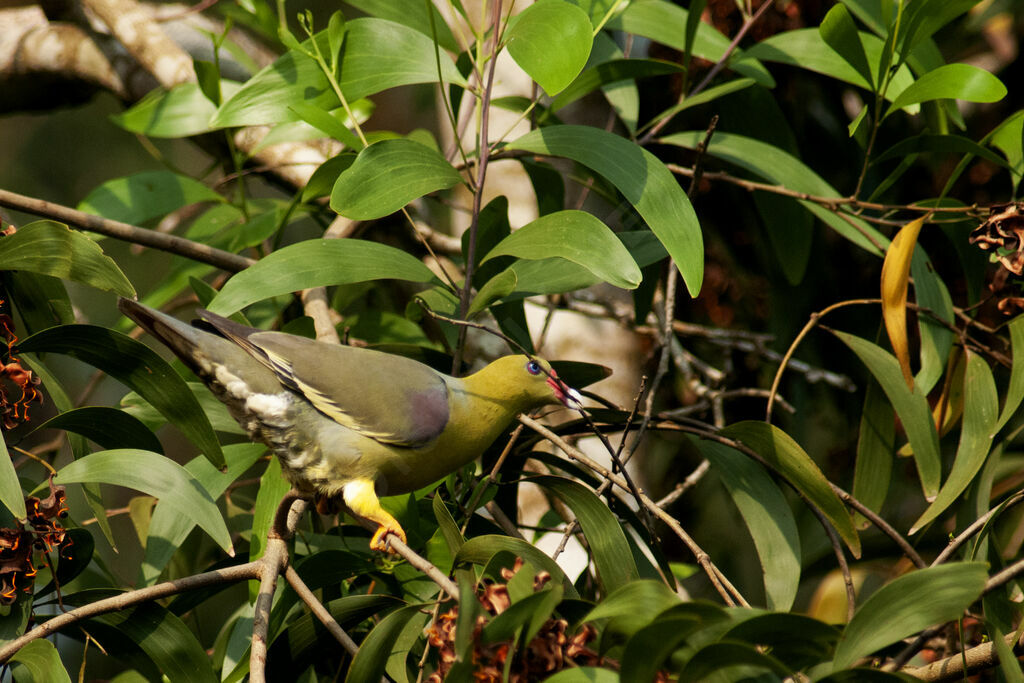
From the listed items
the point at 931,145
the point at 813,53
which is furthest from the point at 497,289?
the point at 813,53

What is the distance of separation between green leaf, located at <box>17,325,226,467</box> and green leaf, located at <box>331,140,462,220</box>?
37cm

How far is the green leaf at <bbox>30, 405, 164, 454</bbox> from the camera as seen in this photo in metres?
1.33

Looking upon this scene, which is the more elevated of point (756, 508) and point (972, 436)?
point (972, 436)

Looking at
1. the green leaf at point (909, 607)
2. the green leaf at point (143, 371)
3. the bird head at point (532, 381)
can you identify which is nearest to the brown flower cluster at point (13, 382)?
the green leaf at point (143, 371)

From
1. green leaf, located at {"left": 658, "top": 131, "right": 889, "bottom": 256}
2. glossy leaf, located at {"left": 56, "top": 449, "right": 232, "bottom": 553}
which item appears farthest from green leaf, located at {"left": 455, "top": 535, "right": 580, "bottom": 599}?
green leaf, located at {"left": 658, "top": 131, "right": 889, "bottom": 256}

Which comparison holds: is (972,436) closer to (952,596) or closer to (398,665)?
(952,596)

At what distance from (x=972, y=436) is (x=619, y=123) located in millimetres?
1288

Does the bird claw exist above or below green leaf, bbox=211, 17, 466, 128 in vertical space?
below

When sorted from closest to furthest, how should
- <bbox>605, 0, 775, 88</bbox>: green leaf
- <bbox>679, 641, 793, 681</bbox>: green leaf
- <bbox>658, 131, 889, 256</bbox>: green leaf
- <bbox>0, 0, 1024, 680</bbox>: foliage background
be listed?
<bbox>679, 641, 793, 681</bbox>: green leaf, <bbox>0, 0, 1024, 680</bbox>: foliage background, <bbox>658, 131, 889, 256</bbox>: green leaf, <bbox>605, 0, 775, 88</bbox>: green leaf

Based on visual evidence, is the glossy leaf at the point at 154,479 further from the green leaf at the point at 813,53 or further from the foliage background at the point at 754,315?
the green leaf at the point at 813,53

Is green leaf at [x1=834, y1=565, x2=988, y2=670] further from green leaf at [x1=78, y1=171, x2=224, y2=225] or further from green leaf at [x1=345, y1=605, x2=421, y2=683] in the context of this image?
green leaf at [x1=78, y1=171, x2=224, y2=225]

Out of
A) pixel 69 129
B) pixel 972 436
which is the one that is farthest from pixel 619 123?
pixel 69 129

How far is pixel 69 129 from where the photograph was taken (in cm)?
587

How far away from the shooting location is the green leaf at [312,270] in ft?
4.53
